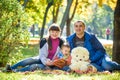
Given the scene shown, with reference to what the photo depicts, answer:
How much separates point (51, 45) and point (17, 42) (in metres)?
1.03

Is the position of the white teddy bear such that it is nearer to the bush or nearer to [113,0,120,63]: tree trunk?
the bush

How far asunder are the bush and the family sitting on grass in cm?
60

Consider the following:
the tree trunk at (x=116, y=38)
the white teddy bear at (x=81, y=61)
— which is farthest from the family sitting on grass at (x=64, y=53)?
the tree trunk at (x=116, y=38)

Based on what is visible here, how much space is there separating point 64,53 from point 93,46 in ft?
2.59

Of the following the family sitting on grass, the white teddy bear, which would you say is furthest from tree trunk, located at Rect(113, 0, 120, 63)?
the white teddy bear

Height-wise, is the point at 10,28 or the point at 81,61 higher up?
the point at 10,28

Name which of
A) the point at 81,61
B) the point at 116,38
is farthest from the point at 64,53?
the point at 116,38

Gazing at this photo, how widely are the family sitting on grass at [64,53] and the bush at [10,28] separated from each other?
1.95 ft

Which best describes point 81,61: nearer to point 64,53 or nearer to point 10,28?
point 64,53

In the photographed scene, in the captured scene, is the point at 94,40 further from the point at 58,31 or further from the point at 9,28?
the point at 9,28

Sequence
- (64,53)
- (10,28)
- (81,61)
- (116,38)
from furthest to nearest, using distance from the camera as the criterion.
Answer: (116,38), (10,28), (64,53), (81,61)

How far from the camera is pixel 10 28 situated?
10641 millimetres

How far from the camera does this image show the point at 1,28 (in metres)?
10.4

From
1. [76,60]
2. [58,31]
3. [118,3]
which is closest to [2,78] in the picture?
[76,60]
